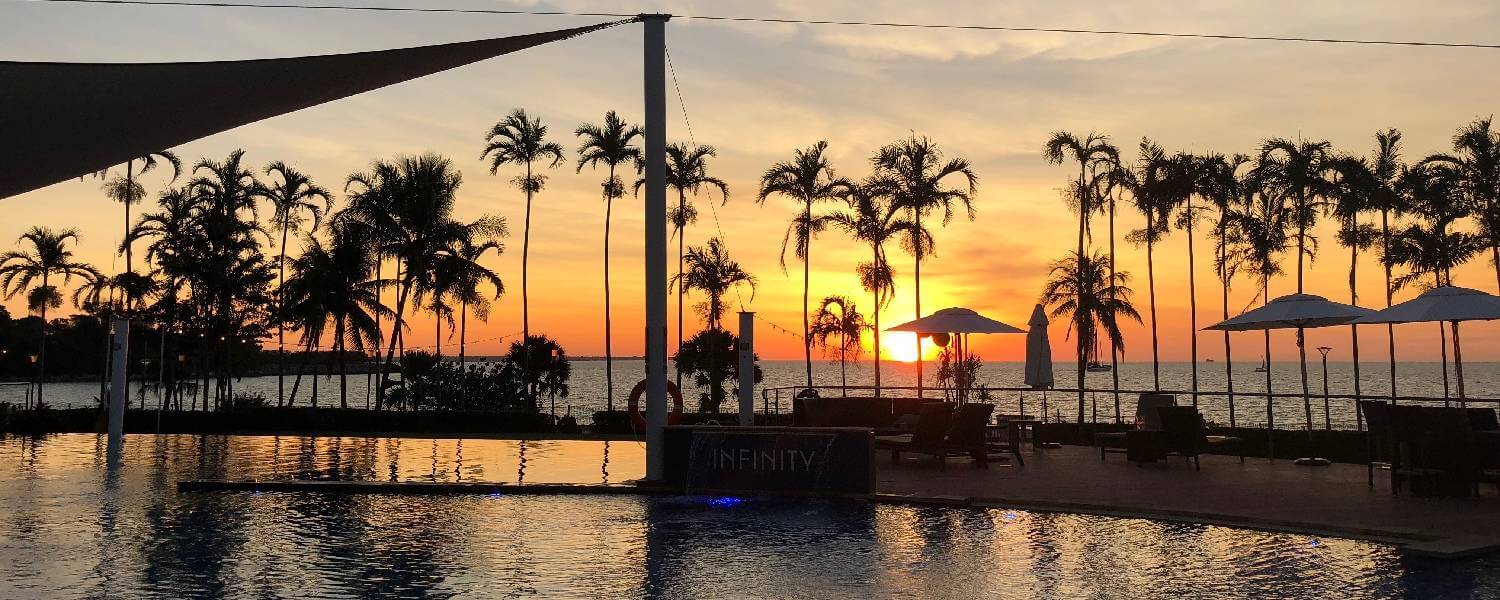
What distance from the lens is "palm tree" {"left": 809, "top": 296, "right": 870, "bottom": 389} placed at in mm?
49250

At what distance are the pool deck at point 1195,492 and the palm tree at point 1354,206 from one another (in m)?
22.3

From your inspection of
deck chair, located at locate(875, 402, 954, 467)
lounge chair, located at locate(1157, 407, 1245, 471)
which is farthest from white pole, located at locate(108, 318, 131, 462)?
lounge chair, located at locate(1157, 407, 1245, 471)

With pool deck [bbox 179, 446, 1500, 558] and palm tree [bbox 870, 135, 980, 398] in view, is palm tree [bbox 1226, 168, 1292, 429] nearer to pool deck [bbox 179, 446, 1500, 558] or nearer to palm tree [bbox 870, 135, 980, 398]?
palm tree [bbox 870, 135, 980, 398]

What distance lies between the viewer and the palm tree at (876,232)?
35938 millimetres

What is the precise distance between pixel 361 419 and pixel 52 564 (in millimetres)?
19855

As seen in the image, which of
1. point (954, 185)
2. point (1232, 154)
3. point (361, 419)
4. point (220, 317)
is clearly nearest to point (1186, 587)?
point (361, 419)

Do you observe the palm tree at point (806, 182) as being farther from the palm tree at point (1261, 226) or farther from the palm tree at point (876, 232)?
the palm tree at point (1261, 226)

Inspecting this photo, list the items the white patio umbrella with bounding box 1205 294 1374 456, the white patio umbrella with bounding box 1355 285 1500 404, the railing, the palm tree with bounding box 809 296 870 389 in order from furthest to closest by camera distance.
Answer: the palm tree with bounding box 809 296 870 389, the railing, the white patio umbrella with bounding box 1205 294 1374 456, the white patio umbrella with bounding box 1355 285 1500 404

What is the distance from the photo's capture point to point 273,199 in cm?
4509

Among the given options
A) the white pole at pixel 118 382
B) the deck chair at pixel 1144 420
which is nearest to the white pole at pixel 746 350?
the deck chair at pixel 1144 420

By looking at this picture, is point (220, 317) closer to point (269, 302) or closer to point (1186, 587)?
point (269, 302)

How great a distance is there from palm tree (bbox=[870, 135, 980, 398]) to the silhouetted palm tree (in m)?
15.4

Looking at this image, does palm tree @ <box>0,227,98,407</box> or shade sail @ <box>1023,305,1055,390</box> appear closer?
shade sail @ <box>1023,305,1055,390</box>

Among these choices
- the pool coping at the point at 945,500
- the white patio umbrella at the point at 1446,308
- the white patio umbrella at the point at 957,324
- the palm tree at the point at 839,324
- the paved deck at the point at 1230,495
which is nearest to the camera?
the pool coping at the point at 945,500
